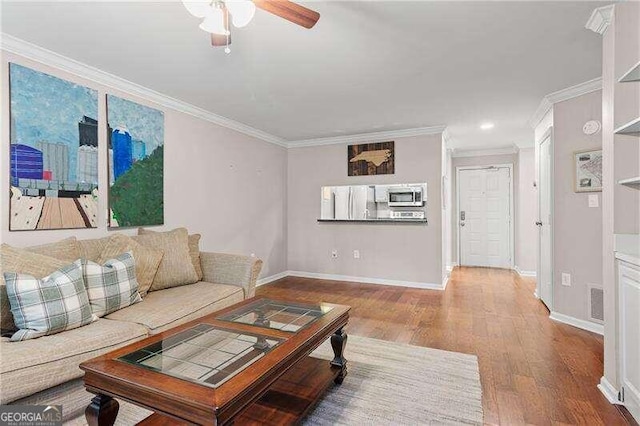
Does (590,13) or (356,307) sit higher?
(590,13)

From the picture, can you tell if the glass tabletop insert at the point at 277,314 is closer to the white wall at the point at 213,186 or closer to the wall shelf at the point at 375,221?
Answer: the white wall at the point at 213,186

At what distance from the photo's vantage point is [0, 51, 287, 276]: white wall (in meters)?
2.51

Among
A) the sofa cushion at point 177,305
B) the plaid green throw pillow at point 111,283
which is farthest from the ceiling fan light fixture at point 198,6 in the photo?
the sofa cushion at point 177,305

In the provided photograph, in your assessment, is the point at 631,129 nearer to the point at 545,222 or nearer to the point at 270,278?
the point at 545,222

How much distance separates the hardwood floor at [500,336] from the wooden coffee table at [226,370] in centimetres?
107

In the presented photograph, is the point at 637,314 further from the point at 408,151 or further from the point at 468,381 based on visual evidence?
the point at 408,151

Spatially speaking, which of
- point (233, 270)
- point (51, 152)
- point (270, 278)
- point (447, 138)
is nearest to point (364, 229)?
point (270, 278)

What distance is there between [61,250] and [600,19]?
12.7 feet

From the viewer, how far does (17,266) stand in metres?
1.93

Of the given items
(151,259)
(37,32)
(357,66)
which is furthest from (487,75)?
(37,32)

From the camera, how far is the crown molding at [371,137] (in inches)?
191

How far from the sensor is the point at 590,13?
6.72ft

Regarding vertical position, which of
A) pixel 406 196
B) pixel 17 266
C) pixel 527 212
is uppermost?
pixel 406 196

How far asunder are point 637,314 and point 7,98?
414cm
